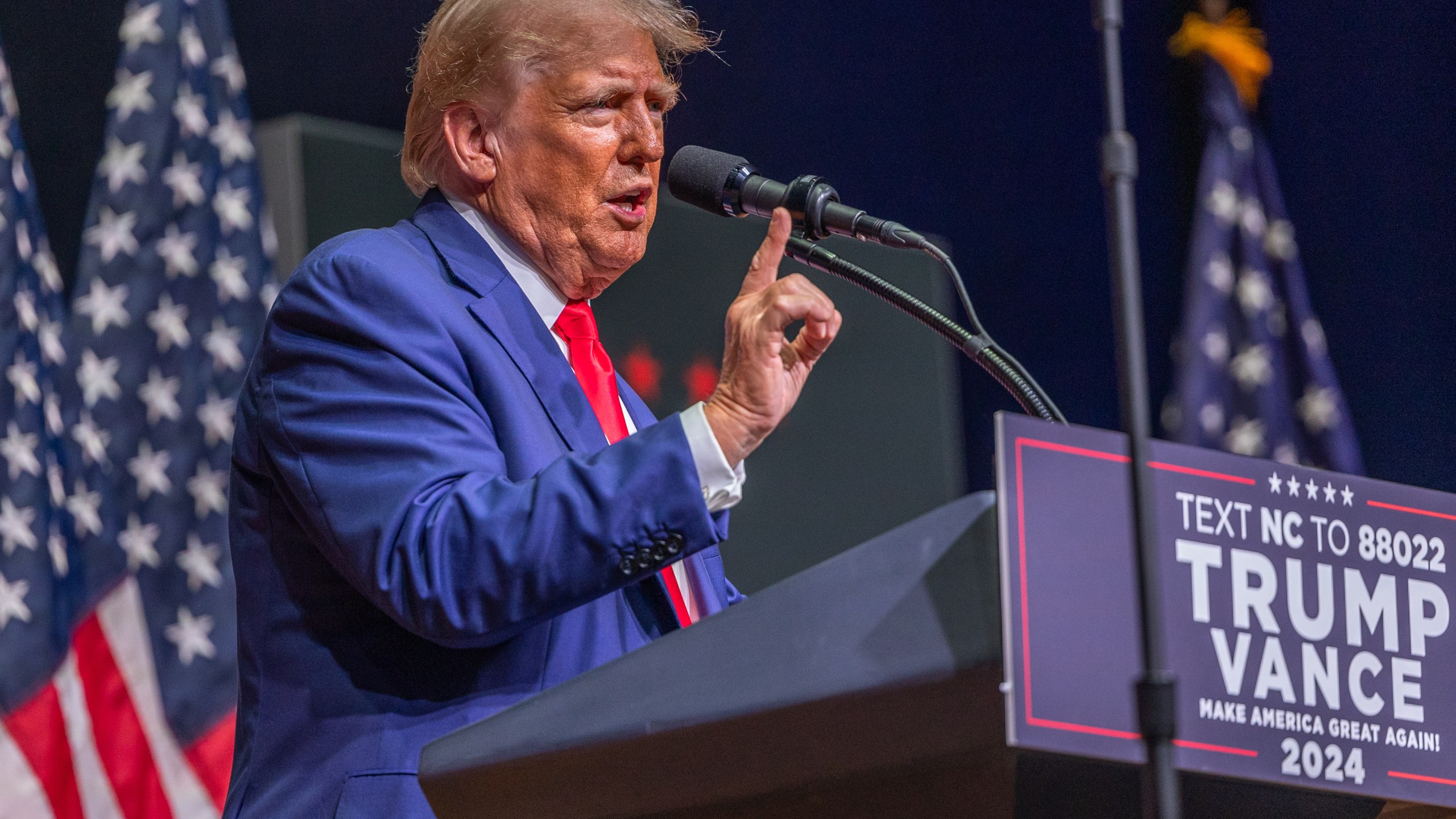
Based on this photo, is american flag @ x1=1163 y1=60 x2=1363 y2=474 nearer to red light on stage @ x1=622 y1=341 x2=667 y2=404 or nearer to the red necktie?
red light on stage @ x1=622 y1=341 x2=667 y2=404

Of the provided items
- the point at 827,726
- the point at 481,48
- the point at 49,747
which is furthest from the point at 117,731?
the point at 827,726

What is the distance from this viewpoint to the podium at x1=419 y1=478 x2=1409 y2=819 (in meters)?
0.90

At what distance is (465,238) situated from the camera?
60.1 inches

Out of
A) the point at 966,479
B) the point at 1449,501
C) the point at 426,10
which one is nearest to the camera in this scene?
the point at 1449,501

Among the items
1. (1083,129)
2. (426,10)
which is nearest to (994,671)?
(426,10)

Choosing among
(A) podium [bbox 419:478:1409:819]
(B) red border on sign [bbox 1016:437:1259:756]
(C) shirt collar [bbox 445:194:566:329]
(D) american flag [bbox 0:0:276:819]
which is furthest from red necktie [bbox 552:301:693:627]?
(D) american flag [bbox 0:0:276:819]

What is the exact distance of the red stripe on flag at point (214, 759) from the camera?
2830 millimetres

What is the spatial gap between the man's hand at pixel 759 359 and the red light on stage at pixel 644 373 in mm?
2480

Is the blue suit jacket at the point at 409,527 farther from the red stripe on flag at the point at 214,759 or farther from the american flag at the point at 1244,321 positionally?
the american flag at the point at 1244,321

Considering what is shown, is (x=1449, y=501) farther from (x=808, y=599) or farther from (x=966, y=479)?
(x=966, y=479)

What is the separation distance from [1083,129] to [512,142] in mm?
3511

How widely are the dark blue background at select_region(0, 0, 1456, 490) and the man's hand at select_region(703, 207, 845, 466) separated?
8.41 ft

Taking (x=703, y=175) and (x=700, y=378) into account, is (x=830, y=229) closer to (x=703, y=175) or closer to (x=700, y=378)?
(x=703, y=175)

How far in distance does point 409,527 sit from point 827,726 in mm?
374
